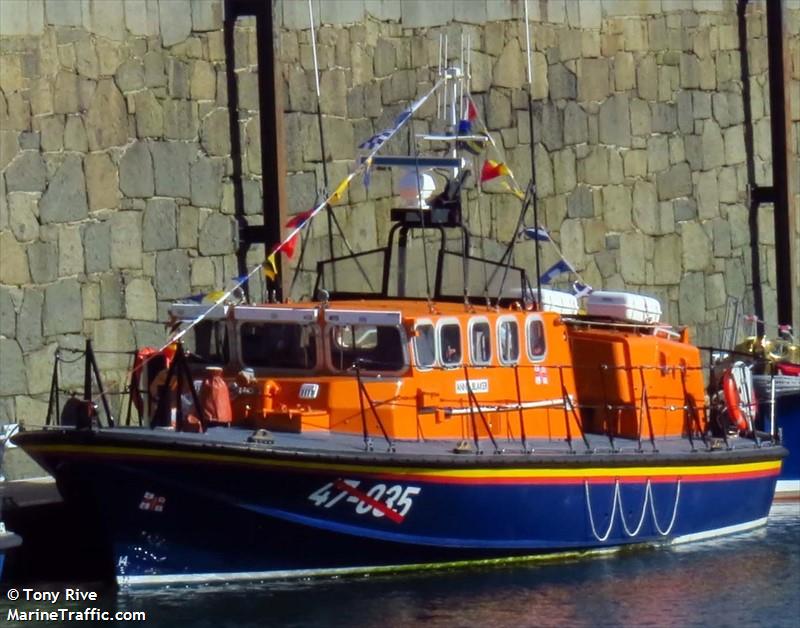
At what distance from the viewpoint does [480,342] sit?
497 inches

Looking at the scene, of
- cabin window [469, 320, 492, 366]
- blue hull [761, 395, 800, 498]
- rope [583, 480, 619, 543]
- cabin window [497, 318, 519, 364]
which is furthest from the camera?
blue hull [761, 395, 800, 498]

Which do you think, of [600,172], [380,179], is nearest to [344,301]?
[380,179]

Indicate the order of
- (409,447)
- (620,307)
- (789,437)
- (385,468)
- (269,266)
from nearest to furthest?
(385,468) → (409,447) → (269,266) → (620,307) → (789,437)

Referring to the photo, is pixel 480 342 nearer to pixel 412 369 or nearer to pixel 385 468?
pixel 412 369

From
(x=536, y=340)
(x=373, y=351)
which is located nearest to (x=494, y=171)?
(x=536, y=340)

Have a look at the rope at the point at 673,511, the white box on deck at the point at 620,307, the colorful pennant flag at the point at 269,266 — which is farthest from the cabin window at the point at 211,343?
the rope at the point at 673,511

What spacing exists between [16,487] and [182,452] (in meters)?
2.79

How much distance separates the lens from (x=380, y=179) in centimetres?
1688

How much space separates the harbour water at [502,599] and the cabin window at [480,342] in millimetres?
1450

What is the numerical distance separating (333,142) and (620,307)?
3.75 metres

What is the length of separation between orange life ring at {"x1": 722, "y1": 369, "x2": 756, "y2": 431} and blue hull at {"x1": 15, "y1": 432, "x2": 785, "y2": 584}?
1595 millimetres

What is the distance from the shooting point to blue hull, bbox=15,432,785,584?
11.5 m

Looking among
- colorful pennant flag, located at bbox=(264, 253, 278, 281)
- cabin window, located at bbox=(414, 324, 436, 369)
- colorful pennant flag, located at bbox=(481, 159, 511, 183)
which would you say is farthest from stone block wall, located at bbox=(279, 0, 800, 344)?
cabin window, located at bbox=(414, 324, 436, 369)

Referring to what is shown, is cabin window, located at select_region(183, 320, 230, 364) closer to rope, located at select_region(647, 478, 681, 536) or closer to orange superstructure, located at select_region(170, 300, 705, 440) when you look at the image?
orange superstructure, located at select_region(170, 300, 705, 440)
